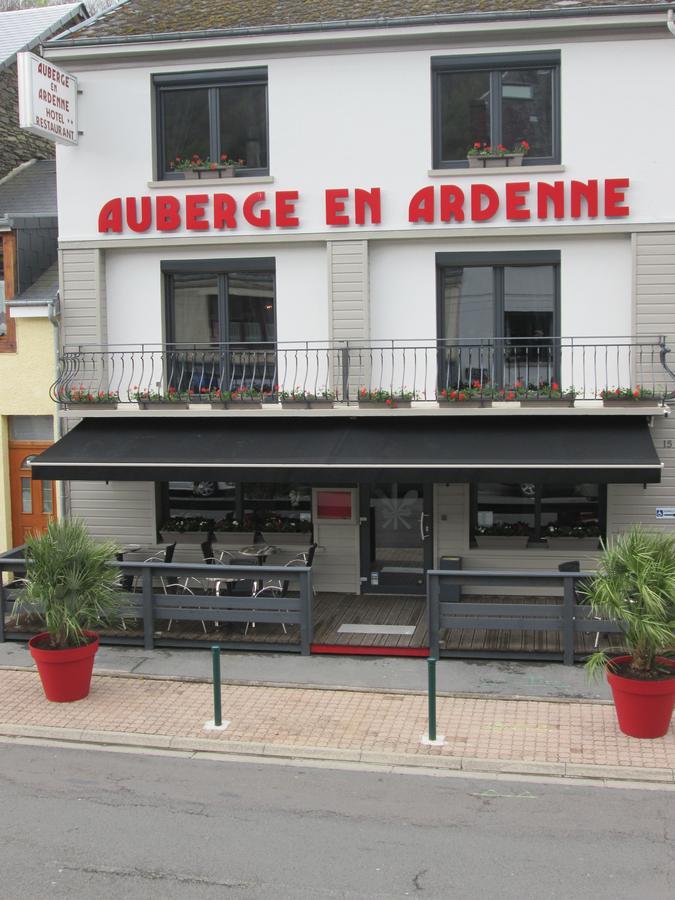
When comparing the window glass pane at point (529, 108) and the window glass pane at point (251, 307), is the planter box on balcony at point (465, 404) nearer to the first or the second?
the window glass pane at point (251, 307)

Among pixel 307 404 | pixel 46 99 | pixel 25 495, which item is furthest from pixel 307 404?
pixel 46 99

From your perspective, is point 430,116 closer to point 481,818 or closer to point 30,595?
point 30,595

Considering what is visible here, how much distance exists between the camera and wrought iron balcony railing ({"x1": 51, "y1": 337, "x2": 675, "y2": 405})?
1401 cm

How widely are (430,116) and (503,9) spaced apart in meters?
1.86

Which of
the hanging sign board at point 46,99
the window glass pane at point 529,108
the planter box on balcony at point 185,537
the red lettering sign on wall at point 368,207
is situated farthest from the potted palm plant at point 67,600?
the window glass pane at point 529,108

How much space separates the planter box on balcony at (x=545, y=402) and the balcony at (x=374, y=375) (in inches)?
0.6

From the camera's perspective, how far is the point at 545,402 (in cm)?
1391

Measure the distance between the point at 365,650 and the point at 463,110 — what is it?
26.8 feet

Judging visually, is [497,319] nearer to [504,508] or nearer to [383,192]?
[383,192]

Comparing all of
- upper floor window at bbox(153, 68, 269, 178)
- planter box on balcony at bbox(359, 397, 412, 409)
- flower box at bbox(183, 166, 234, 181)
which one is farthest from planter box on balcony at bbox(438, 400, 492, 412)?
flower box at bbox(183, 166, 234, 181)

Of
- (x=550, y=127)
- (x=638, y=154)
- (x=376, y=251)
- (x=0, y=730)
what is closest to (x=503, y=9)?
(x=550, y=127)

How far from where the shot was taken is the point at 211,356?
15.4 m

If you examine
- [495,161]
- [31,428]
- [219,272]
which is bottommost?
[31,428]

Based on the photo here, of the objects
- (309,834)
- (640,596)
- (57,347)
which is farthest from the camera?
(57,347)
